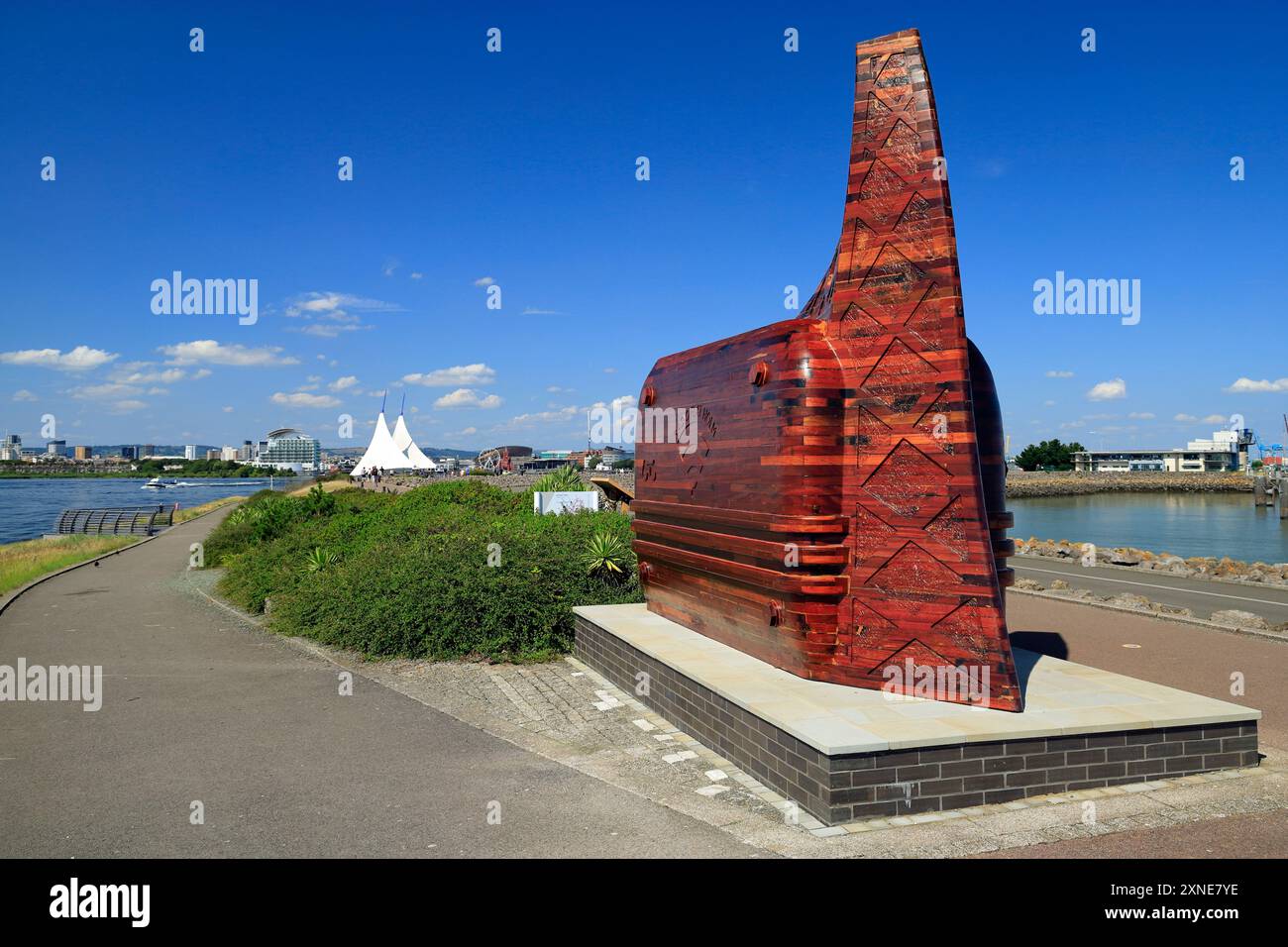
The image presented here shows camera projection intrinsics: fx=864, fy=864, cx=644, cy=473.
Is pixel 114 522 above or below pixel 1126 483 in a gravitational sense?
above

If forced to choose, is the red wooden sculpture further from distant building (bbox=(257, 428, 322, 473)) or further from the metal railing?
distant building (bbox=(257, 428, 322, 473))

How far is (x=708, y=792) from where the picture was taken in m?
6.87

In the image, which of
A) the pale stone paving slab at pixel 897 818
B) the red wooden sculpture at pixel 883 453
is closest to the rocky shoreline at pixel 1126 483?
the red wooden sculpture at pixel 883 453

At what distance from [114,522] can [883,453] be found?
123 feet

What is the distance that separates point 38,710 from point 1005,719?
32.4ft

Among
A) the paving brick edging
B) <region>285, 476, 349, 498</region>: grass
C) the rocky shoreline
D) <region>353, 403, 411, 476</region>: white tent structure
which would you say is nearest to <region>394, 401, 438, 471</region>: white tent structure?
<region>353, 403, 411, 476</region>: white tent structure

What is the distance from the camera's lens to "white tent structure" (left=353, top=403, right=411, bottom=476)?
237 feet

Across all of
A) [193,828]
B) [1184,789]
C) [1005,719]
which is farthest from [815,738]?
[193,828]

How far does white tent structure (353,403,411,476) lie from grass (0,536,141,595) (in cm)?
3987

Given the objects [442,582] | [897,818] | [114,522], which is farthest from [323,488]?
[897,818]

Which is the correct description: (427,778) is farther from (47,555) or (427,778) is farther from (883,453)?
(47,555)

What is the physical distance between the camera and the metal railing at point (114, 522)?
117 ft

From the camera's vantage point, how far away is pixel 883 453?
7.85 meters
